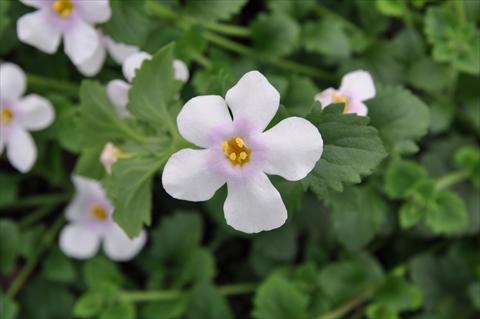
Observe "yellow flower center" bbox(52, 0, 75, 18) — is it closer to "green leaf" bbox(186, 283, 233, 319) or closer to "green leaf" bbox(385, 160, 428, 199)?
"green leaf" bbox(186, 283, 233, 319)

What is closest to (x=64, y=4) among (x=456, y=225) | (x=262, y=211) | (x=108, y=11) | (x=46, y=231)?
(x=108, y=11)

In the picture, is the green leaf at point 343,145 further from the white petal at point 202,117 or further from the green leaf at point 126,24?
the green leaf at point 126,24

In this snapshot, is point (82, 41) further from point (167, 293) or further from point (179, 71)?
point (167, 293)

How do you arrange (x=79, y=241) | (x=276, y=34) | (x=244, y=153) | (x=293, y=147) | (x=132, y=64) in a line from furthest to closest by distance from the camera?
(x=79, y=241) < (x=276, y=34) < (x=132, y=64) < (x=244, y=153) < (x=293, y=147)

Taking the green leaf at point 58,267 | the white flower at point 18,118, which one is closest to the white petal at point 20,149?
the white flower at point 18,118

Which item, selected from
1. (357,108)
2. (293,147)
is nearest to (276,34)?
(357,108)

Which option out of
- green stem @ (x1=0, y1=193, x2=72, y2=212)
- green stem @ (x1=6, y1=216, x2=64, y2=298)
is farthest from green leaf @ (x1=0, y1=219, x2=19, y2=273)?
green stem @ (x1=0, y1=193, x2=72, y2=212)

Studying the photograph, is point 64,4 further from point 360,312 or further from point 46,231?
point 360,312
